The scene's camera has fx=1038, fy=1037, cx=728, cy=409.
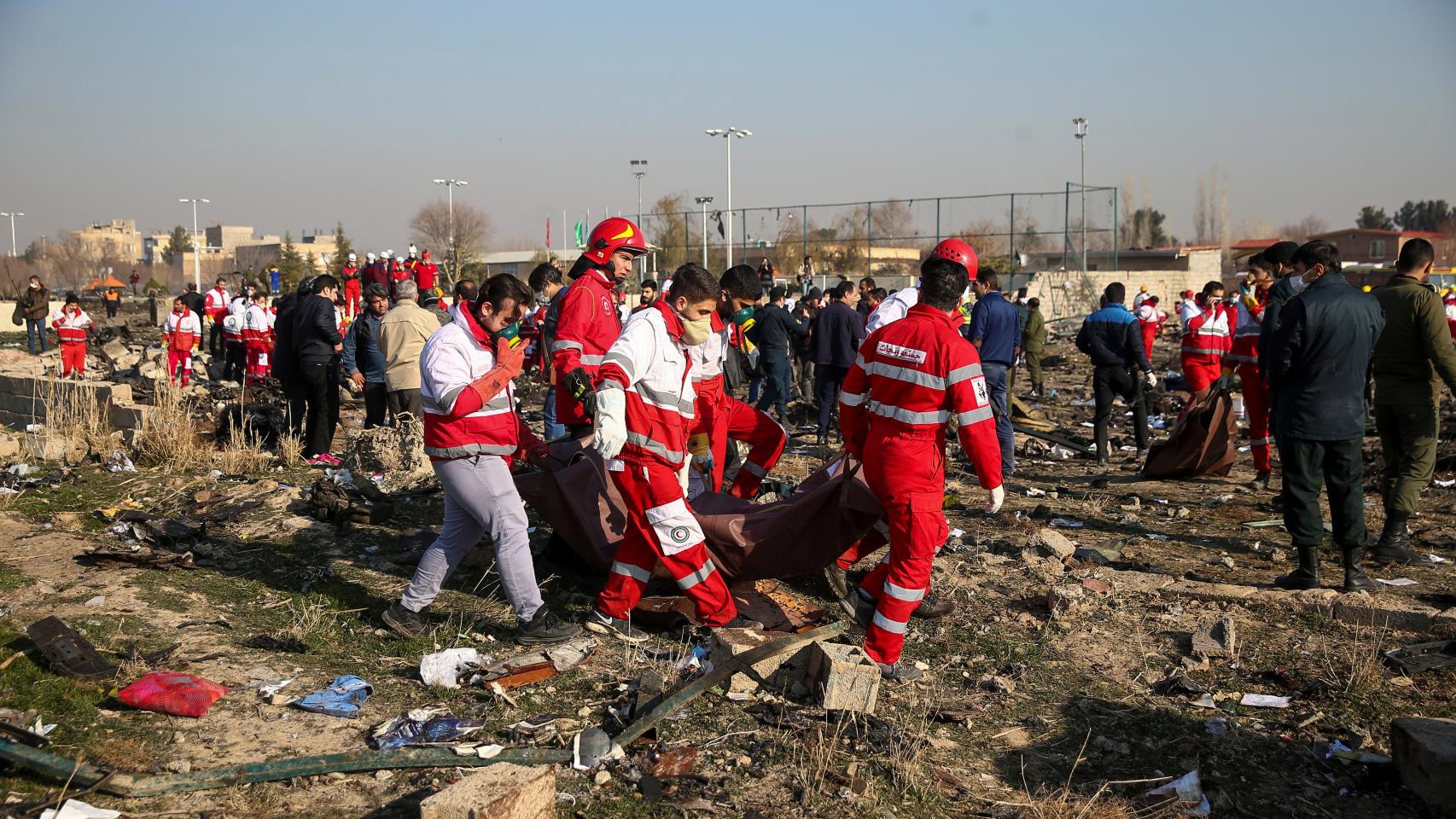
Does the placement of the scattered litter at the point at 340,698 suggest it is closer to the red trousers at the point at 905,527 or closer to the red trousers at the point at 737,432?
the red trousers at the point at 905,527

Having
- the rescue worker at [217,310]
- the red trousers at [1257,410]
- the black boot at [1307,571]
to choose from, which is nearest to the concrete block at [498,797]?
the black boot at [1307,571]

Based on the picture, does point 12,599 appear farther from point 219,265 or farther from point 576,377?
point 219,265

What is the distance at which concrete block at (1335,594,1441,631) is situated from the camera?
17.1 ft

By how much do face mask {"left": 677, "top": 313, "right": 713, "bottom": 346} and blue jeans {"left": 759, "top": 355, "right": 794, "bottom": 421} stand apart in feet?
23.9

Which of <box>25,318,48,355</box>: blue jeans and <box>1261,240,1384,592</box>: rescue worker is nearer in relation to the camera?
<box>1261,240,1384,592</box>: rescue worker

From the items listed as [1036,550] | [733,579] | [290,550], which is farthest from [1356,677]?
[290,550]

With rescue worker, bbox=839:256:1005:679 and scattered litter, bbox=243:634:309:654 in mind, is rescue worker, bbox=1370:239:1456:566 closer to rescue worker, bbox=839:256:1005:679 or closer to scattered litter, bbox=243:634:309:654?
rescue worker, bbox=839:256:1005:679

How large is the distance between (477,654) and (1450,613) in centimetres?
481

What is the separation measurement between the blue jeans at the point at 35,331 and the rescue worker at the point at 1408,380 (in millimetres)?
24906

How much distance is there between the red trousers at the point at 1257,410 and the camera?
8914mm

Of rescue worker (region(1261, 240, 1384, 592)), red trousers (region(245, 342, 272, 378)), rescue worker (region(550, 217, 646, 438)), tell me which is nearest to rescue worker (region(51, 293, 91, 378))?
red trousers (region(245, 342, 272, 378))

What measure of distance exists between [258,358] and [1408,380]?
13805 mm

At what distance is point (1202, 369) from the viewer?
10352mm

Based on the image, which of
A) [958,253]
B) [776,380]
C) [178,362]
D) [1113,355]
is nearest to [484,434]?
[958,253]
